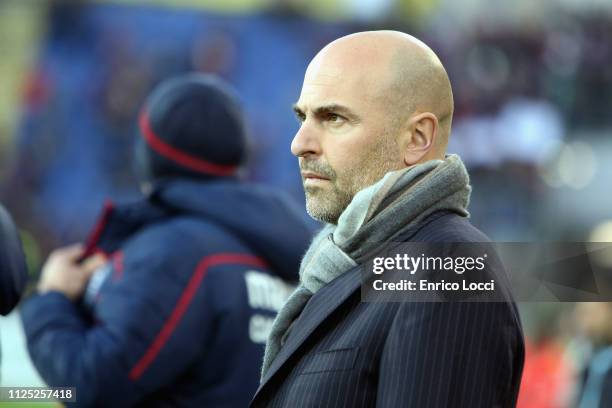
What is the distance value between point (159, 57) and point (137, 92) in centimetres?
55

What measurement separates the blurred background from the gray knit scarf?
10002 millimetres

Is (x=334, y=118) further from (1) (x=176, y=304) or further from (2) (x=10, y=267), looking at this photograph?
(1) (x=176, y=304)

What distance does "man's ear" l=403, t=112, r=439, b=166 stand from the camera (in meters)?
2.01

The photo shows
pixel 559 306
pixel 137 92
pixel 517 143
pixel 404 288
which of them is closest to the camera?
pixel 404 288

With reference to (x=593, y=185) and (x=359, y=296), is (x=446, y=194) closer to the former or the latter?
(x=359, y=296)

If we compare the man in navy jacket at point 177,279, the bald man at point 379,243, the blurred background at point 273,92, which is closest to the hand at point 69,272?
the man in navy jacket at point 177,279

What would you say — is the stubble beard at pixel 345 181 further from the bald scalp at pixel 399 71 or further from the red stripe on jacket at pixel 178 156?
the red stripe on jacket at pixel 178 156

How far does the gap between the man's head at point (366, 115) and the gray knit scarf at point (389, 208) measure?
0.06m

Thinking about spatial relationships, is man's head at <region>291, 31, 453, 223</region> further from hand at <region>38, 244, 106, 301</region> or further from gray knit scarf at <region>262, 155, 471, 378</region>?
hand at <region>38, 244, 106, 301</region>

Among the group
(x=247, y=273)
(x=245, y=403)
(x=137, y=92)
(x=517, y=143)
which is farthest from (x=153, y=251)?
(x=517, y=143)

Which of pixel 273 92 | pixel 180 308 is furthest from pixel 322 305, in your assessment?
pixel 273 92

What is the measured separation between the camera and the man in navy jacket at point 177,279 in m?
2.88

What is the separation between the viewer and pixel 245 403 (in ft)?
9.83

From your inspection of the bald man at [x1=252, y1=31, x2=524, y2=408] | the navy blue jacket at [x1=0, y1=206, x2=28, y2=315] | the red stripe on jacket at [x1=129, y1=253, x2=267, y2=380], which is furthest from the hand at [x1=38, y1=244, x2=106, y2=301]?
the bald man at [x1=252, y1=31, x2=524, y2=408]
